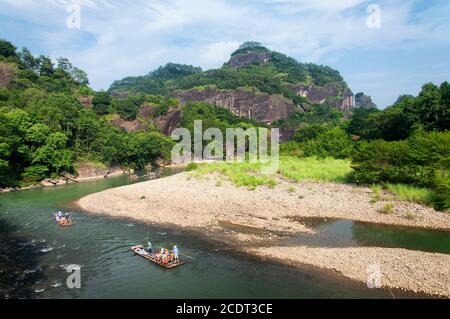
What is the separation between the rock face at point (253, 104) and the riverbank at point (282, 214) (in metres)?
104

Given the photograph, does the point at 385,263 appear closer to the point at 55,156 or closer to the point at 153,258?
the point at 153,258

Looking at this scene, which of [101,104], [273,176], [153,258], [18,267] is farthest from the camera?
[101,104]

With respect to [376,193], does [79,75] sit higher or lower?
higher

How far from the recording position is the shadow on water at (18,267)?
1653cm

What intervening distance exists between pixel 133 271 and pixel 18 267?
6591 mm

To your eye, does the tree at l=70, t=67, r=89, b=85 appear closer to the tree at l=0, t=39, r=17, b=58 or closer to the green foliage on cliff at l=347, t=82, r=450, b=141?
the tree at l=0, t=39, r=17, b=58

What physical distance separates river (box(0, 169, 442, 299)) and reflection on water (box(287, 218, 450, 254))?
1.27 metres

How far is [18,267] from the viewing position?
19.3 m

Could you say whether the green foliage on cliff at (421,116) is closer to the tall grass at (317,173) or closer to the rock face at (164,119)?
the tall grass at (317,173)

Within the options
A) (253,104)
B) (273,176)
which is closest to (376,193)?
(273,176)

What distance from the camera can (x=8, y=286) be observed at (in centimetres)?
1691

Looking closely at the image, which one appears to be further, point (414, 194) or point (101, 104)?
point (101, 104)

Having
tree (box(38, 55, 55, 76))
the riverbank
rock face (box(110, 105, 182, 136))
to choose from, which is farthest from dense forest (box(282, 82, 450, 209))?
tree (box(38, 55, 55, 76))
